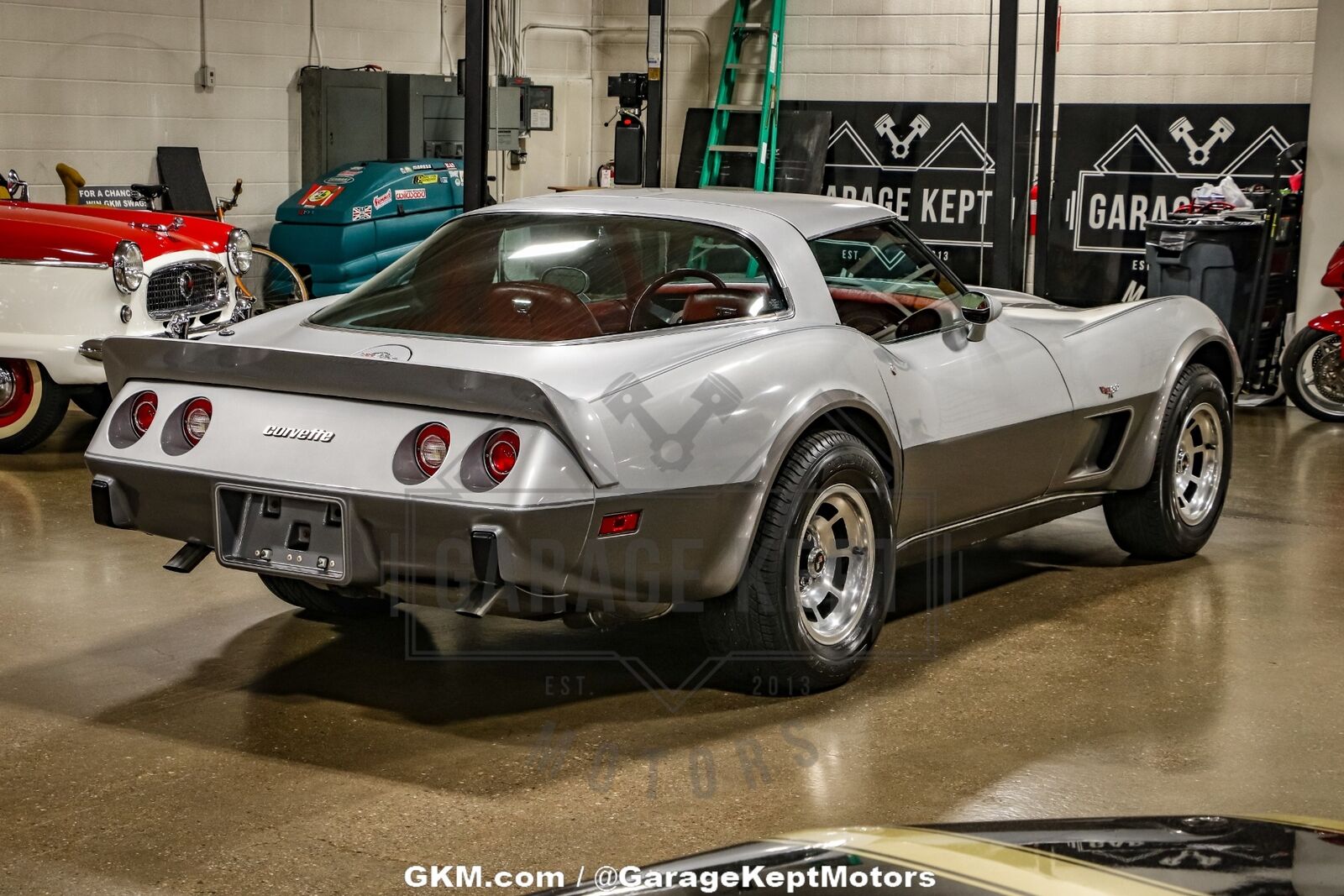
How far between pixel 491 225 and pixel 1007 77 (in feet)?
19.8

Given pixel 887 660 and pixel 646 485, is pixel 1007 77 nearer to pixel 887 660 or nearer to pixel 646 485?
pixel 887 660

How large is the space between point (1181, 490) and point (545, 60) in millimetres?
10187

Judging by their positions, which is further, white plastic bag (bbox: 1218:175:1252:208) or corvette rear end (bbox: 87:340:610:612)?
white plastic bag (bbox: 1218:175:1252:208)

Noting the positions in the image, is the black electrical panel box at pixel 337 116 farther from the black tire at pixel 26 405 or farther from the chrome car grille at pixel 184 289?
the black tire at pixel 26 405

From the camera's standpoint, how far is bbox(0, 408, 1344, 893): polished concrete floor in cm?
321

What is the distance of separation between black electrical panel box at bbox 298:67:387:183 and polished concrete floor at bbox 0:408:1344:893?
7316 mm

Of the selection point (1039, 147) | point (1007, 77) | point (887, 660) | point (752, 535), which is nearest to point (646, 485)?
point (752, 535)

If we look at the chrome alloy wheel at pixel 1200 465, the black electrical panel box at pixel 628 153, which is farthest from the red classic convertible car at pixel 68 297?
the chrome alloy wheel at pixel 1200 465

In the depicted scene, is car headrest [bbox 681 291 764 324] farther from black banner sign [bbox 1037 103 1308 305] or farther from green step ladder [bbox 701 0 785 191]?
green step ladder [bbox 701 0 785 191]

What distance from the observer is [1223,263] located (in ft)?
31.2

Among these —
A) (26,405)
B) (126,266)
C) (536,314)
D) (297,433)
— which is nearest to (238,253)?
(126,266)

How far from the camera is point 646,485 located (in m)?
3.65

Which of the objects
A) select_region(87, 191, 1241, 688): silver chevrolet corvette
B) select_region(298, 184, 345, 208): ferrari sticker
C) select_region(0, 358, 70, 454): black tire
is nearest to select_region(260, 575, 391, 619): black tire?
select_region(87, 191, 1241, 688): silver chevrolet corvette

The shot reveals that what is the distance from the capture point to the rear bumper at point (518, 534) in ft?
11.5
